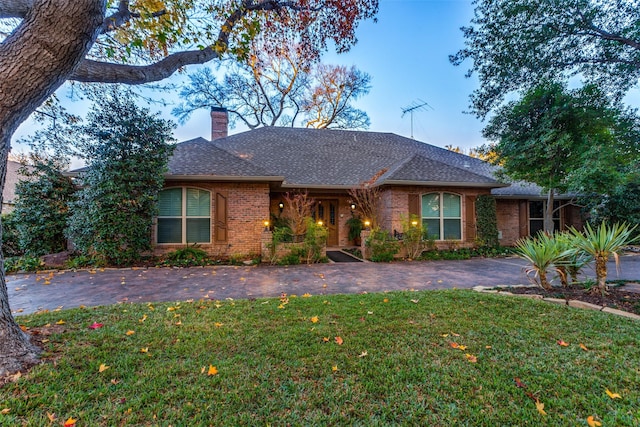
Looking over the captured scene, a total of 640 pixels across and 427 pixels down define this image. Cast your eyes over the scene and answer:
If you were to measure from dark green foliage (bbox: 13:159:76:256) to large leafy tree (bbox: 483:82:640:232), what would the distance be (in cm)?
1516

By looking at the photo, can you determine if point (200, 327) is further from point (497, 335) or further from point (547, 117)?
point (547, 117)

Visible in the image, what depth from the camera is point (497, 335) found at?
300cm

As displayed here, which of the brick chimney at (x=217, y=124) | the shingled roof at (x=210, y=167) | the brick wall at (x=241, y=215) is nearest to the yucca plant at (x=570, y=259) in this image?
the shingled roof at (x=210, y=167)

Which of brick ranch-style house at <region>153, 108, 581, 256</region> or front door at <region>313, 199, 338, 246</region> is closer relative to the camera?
brick ranch-style house at <region>153, 108, 581, 256</region>

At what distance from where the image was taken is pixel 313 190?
1147 cm

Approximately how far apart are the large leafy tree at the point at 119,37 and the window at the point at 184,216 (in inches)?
156

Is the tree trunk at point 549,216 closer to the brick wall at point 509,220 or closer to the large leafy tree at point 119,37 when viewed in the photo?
the brick wall at point 509,220

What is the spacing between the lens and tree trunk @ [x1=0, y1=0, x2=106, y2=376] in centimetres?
218

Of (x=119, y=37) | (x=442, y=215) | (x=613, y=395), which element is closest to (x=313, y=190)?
(x=442, y=215)

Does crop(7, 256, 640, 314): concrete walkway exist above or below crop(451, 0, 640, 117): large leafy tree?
below

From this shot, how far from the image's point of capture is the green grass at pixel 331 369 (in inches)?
72.3

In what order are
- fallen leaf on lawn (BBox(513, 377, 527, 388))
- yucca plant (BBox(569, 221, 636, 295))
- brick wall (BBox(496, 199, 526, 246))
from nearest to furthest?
1. fallen leaf on lawn (BBox(513, 377, 527, 388))
2. yucca plant (BBox(569, 221, 636, 295))
3. brick wall (BBox(496, 199, 526, 246))

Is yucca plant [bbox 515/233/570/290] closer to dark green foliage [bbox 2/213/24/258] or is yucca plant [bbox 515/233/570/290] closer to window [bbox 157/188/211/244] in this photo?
window [bbox 157/188/211/244]

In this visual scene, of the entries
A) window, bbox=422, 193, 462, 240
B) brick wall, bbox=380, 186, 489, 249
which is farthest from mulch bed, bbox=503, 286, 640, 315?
window, bbox=422, 193, 462, 240
